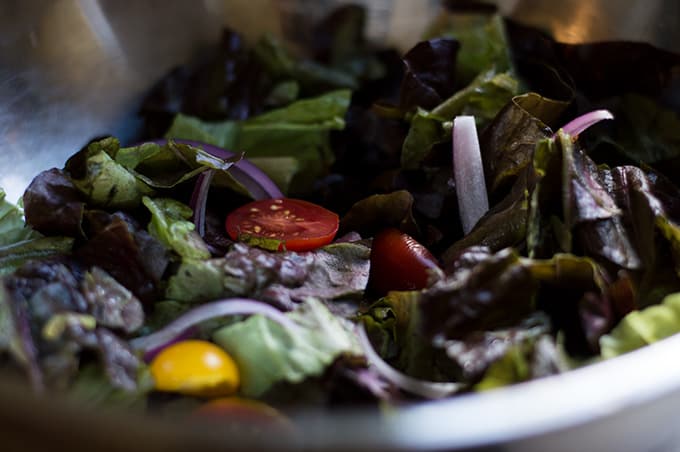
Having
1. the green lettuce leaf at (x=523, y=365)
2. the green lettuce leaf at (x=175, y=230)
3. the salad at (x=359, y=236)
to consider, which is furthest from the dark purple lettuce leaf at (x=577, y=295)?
the green lettuce leaf at (x=175, y=230)

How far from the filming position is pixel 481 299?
1.04m

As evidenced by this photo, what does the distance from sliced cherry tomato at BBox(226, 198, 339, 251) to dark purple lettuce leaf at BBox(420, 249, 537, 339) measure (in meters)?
0.37

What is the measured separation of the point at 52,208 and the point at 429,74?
0.96 meters

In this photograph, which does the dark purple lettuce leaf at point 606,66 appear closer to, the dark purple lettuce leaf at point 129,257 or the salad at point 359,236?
the salad at point 359,236

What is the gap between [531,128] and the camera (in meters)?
1.43

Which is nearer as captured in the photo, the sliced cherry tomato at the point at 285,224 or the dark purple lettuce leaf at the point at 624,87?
the sliced cherry tomato at the point at 285,224

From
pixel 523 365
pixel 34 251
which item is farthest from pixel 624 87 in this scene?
pixel 34 251

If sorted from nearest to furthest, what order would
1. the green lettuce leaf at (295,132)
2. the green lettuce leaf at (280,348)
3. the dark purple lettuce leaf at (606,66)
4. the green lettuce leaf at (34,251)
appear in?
the green lettuce leaf at (280,348) < the green lettuce leaf at (34,251) < the dark purple lettuce leaf at (606,66) < the green lettuce leaf at (295,132)

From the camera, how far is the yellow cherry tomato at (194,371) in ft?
3.23

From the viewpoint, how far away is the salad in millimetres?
1021

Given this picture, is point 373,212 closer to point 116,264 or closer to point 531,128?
point 531,128

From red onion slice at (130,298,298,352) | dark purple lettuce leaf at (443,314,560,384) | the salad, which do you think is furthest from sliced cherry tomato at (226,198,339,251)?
dark purple lettuce leaf at (443,314,560,384)

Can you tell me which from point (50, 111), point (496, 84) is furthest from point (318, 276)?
point (50, 111)

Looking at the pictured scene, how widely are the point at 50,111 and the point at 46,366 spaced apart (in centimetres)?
93
